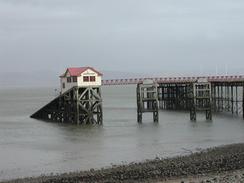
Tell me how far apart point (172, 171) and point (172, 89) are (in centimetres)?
5125

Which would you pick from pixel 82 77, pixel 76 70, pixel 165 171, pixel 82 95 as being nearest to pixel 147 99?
pixel 82 95

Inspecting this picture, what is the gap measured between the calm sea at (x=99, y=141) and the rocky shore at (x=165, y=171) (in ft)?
11.7

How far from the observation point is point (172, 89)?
3049 inches

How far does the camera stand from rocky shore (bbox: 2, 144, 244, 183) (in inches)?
1001

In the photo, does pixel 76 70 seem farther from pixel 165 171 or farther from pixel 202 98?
pixel 165 171

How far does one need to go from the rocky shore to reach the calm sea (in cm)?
356

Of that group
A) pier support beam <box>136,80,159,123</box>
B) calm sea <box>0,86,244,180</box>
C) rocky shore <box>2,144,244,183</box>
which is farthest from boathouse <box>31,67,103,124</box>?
rocky shore <box>2,144,244,183</box>

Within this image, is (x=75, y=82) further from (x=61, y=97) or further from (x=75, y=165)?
(x=75, y=165)

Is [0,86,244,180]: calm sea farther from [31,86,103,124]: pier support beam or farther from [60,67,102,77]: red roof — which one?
[60,67,102,77]: red roof

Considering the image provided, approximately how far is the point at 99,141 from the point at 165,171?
1709cm

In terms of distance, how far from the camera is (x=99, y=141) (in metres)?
43.2

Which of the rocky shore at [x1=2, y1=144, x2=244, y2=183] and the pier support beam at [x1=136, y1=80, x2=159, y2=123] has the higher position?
the pier support beam at [x1=136, y1=80, x2=159, y2=123]

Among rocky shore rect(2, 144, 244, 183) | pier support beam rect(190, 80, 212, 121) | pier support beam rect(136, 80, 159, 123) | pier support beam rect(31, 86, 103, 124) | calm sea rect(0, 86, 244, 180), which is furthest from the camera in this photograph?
pier support beam rect(190, 80, 212, 121)

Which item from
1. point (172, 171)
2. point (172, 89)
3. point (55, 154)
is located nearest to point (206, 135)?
point (55, 154)
